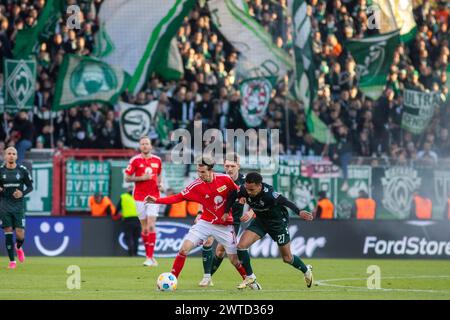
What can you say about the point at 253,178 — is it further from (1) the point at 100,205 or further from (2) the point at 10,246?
(1) the point at 100,205

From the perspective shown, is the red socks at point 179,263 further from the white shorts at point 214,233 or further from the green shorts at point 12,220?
the green shorts at point 12,220

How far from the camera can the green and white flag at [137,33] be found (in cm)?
2877

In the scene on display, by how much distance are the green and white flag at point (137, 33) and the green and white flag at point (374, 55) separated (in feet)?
18.0

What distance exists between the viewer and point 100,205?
2720 cm

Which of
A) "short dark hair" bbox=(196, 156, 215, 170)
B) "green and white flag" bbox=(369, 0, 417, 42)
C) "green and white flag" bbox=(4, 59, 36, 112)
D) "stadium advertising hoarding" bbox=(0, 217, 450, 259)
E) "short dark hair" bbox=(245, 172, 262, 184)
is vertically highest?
"green and white flag" bbox=(369, 0, 417, 42)

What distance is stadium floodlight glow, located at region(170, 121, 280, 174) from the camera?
89.0ft

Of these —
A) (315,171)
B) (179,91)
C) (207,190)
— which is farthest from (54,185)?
(207,190)

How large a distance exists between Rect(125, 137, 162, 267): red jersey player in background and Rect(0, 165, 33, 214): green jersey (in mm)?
2030

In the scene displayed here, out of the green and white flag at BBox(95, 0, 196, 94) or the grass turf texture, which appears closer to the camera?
the grass turf texture

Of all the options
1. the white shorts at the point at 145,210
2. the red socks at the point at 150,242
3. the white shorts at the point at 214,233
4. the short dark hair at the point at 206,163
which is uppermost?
the short dark hair at the point at 206,163

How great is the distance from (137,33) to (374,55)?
6778 mm

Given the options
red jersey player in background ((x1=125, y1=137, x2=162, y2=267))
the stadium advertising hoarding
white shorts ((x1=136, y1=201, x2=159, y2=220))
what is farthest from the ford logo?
white shorts ((x1=136, y1=201, x2=159, y2=220))

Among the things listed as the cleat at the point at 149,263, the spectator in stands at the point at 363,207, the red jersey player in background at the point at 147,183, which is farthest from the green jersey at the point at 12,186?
the spectator in stands at the point at 363,207

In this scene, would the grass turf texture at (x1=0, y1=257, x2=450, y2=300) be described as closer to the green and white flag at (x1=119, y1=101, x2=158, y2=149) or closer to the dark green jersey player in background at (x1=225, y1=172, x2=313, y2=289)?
the dark green jersey player in background at (x1=225, y1=172, x2=313, y2=289)
